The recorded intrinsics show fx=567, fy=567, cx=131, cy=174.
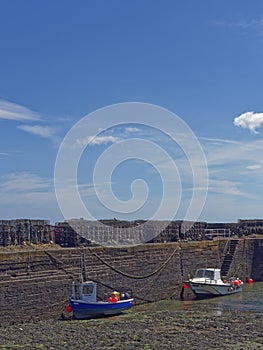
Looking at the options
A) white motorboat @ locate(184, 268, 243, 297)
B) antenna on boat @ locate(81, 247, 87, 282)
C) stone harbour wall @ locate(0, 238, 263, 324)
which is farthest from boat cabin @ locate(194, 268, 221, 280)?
antenna on boat @ locate(81, 247, 87, 282)

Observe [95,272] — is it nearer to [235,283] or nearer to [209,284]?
[209,284]

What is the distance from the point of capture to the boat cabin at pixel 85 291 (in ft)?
70.5

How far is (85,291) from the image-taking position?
70.9 feet

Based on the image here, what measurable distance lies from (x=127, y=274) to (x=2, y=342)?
9194 millimetres

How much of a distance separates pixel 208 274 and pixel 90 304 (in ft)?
32.4

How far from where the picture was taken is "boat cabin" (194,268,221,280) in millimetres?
28844

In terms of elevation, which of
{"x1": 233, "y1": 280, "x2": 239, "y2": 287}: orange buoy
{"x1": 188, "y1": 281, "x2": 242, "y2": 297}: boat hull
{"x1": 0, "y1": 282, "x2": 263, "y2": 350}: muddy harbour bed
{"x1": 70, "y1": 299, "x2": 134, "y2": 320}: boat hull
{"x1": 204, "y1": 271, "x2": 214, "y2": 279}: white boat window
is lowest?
{"x1": 0, "y1": 282, "x2": 263, "y2": 350}: muddy harbour bed

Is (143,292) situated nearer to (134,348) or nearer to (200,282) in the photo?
(200,282)

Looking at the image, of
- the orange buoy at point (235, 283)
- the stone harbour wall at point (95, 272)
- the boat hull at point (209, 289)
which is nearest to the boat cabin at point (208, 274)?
the stone harbour wall at point (95, 272)

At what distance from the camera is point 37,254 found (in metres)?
20.8

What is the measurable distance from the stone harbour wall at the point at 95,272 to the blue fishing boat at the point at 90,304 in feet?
1.41

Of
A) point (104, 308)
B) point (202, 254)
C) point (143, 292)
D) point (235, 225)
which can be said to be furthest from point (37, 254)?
point (235, 225)

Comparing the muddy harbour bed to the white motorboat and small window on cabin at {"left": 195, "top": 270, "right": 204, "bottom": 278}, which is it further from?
small window on cabin at {"left": 195, "top": 270, "right": 204, "bottom": 278}

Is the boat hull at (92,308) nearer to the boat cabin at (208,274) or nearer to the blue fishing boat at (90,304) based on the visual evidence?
the blue fishing boat at (90,304)
